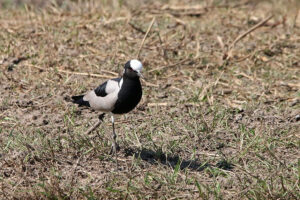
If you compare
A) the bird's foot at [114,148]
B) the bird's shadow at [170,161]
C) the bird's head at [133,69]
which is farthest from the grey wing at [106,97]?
the bird's shadow at [170,161]

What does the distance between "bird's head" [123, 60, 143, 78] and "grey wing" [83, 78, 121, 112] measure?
20 centimetres

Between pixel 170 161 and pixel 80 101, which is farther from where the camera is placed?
pixel 80 101

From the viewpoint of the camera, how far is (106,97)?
496 cm

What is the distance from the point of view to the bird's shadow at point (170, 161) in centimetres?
482

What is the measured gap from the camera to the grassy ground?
4496mm

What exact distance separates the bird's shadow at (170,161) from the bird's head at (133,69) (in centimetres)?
67

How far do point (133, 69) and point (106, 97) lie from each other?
1.32 feet

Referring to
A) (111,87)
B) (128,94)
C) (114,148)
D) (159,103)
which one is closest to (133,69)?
(128,94)

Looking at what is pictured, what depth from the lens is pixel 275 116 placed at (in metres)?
5.81

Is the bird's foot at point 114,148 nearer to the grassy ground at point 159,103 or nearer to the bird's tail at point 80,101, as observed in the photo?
the grassy ground at point 159,103

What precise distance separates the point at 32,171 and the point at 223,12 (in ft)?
16.2

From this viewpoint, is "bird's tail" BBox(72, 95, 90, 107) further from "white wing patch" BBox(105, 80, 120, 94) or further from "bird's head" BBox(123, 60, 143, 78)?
"bird's head" BBox(123, 60, 143, 78)

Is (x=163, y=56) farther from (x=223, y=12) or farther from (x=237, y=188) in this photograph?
(x=237, y=188)

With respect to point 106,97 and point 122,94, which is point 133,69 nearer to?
point 122,94
